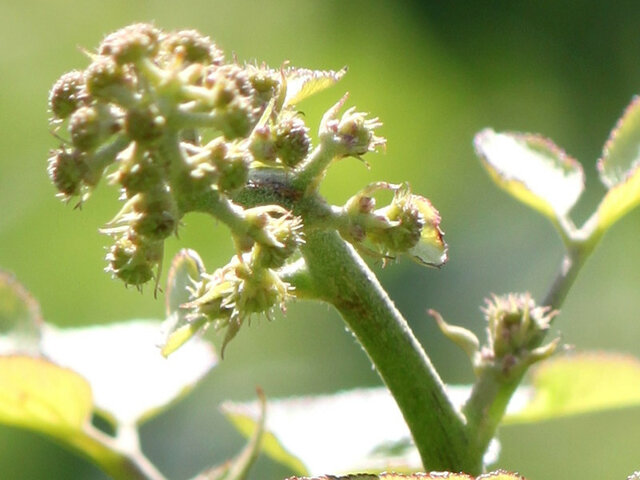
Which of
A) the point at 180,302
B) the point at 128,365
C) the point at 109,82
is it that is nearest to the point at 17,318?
the point at 128,365

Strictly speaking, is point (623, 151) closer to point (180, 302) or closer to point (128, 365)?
point (180, 302)

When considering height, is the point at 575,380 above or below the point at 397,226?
below

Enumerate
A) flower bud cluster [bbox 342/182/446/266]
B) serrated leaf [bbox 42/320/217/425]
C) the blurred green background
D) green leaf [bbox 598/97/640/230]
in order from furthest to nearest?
the blurred green background → serrated leaf [bbox 42/320/217/425] → green leaf [bbox 598/97/640/230] → flower bud cluster [bbox 342/182/446/266]

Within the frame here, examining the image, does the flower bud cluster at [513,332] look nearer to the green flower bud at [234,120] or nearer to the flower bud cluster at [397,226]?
the flower bud cluster at [397,226]

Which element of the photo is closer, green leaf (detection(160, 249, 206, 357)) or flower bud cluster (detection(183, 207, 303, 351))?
flower bud cluster (detection(183, 207, 303, 351))

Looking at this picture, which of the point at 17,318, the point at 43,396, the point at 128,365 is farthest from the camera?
the point at 128,365

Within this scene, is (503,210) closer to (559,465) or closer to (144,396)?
(559,465)

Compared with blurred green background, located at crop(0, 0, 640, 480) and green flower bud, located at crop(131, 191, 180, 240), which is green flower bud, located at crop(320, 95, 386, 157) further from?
blurred green background, located at crop(0, 0, 640, 480)

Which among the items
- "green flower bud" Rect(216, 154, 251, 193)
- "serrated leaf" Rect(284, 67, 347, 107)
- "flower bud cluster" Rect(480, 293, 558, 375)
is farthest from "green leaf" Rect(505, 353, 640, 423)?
"green flower bud" Rect(216, 154, 251, 193)
